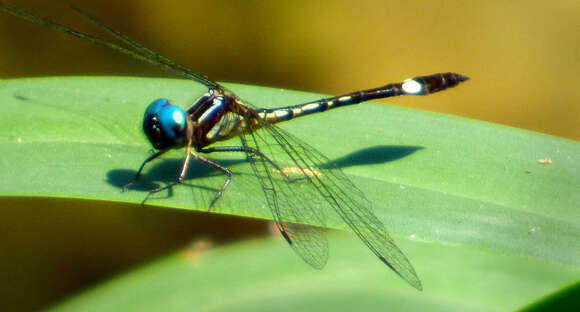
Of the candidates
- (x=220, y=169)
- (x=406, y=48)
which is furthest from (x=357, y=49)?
(x=220, y=169)

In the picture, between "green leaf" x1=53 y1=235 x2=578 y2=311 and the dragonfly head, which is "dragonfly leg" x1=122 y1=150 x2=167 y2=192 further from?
"green leaf" x1=53 y1=235 x2=578 y2=311

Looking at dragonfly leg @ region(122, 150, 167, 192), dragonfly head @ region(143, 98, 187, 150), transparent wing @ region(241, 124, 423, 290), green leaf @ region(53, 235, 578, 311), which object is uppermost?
dragonfly head @ region(143, 98, 187, 150)

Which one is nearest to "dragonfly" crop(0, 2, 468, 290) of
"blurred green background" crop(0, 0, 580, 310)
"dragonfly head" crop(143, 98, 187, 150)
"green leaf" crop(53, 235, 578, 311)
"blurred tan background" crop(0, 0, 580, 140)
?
"dragonfly head" crop(143, 98, 187, 150)

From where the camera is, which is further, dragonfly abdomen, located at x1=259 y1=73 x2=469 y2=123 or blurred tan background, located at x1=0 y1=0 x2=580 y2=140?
blurred tan background, located at x1=0 y1=0 x2=580 y2=140

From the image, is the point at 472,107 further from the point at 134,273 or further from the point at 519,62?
the point at 134,273

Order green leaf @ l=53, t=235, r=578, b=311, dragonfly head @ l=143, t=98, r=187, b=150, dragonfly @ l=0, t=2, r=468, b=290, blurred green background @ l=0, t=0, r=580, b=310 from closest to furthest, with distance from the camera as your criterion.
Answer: dragonfly @ l=0, t=2, r=468, b=290
dragonfly head @ l=143, t=98, r=187, b=150
green leaf @ l=53, t=235, r=578, b=311
blurred green background @ l=0, t=0, r=580, b=310

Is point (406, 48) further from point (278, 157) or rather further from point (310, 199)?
point (310, 199)
